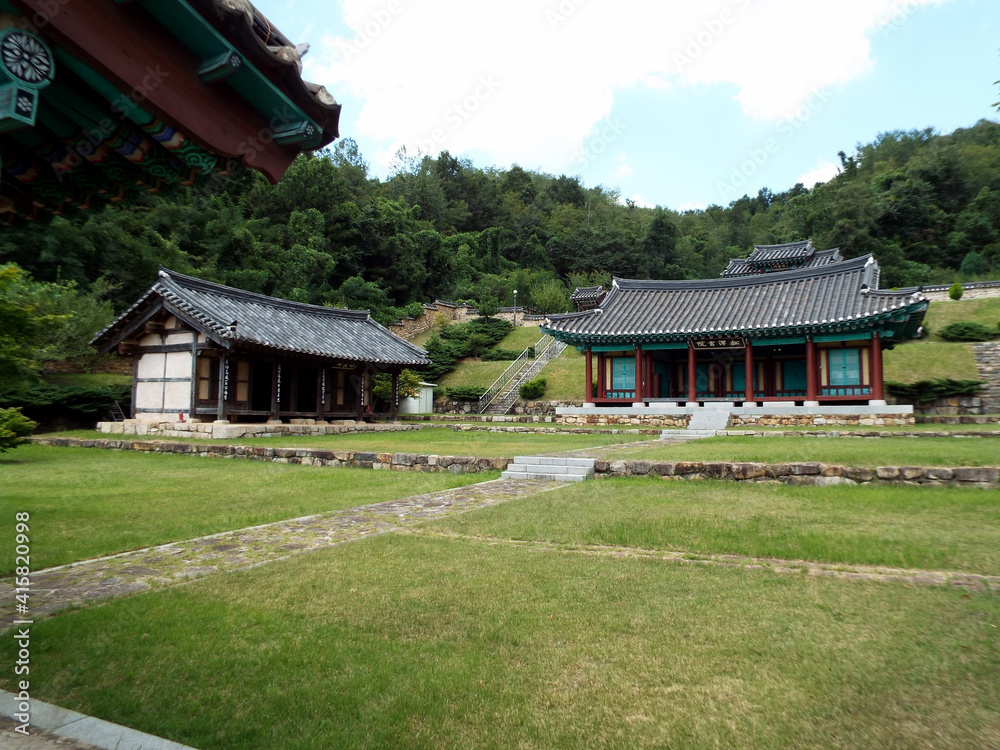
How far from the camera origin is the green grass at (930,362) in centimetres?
2604

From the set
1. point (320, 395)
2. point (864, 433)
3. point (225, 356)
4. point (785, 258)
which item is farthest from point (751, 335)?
point (785, 258)

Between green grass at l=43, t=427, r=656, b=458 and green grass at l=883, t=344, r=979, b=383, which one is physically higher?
green grass at l=883, t=344, r=979, b=383

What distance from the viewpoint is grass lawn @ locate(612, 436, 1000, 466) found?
30.5 ft

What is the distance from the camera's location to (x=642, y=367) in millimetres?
25641

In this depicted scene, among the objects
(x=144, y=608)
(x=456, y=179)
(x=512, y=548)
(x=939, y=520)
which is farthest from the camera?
(x=456, y=179)

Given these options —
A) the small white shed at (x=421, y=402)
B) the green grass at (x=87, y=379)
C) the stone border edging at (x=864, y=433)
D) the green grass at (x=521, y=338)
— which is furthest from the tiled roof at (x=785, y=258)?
the green grass at (x=87, y=379)

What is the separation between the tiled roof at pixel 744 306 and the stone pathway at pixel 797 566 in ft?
57.9

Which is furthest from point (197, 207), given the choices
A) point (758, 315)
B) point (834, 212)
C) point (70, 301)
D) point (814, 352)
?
point (834, 212)

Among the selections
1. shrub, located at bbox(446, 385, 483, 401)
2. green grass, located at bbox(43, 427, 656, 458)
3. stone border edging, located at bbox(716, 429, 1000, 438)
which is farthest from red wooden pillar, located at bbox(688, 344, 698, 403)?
shrub, located at bbox(446, 385, 483, 401)

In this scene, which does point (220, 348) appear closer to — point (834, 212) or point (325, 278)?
point (325, 278)

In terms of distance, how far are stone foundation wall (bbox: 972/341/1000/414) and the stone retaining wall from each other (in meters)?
19.9

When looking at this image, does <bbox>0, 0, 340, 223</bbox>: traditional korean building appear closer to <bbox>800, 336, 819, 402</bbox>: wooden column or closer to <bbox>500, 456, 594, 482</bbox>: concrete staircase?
<bbox>500, 456, 594, 482</bbox>: concrete staircase

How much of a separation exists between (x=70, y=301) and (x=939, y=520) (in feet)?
87.1

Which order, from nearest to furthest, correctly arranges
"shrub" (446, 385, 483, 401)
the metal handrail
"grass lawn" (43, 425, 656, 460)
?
"grass lawn" (43, 425, 656, 460) < the metal handrail < "shrub" (446, 385, 483, 401)
